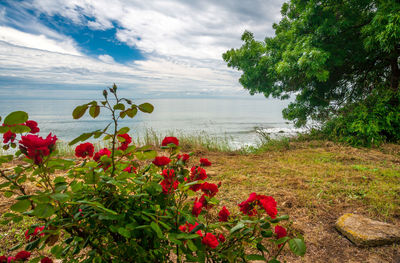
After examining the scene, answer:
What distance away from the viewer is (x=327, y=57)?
5.45 meters

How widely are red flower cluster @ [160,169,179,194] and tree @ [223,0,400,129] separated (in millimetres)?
5474

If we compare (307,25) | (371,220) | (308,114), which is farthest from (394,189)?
(308,114)

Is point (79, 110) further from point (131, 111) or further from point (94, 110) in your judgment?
point (131, 111)

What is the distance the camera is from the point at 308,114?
7.96 metres

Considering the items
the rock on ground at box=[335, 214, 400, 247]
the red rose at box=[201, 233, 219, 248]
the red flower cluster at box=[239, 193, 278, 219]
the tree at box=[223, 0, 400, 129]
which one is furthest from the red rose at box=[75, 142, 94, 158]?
the tree at box=[223, 0, 400, 129]

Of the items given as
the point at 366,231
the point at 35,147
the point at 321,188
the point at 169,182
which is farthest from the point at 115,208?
the point at 321,188

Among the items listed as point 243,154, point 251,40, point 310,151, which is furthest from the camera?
point 251,40

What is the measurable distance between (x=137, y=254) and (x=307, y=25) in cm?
710

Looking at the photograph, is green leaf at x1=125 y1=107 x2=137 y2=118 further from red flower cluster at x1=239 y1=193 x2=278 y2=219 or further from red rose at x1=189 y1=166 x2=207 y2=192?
red flower cluster at x1=239 y1=193 x2=278 y2=219

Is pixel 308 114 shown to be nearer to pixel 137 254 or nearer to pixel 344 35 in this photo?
pixel 344 35

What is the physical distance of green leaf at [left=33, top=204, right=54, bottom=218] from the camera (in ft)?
2.14

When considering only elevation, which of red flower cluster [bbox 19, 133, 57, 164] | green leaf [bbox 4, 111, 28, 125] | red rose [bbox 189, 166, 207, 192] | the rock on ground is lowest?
the rock on ground

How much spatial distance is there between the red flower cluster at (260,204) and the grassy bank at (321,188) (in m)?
1.03

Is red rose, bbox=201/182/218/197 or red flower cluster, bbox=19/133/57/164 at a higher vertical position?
red flower cluster, bbox=19/133/57/164
